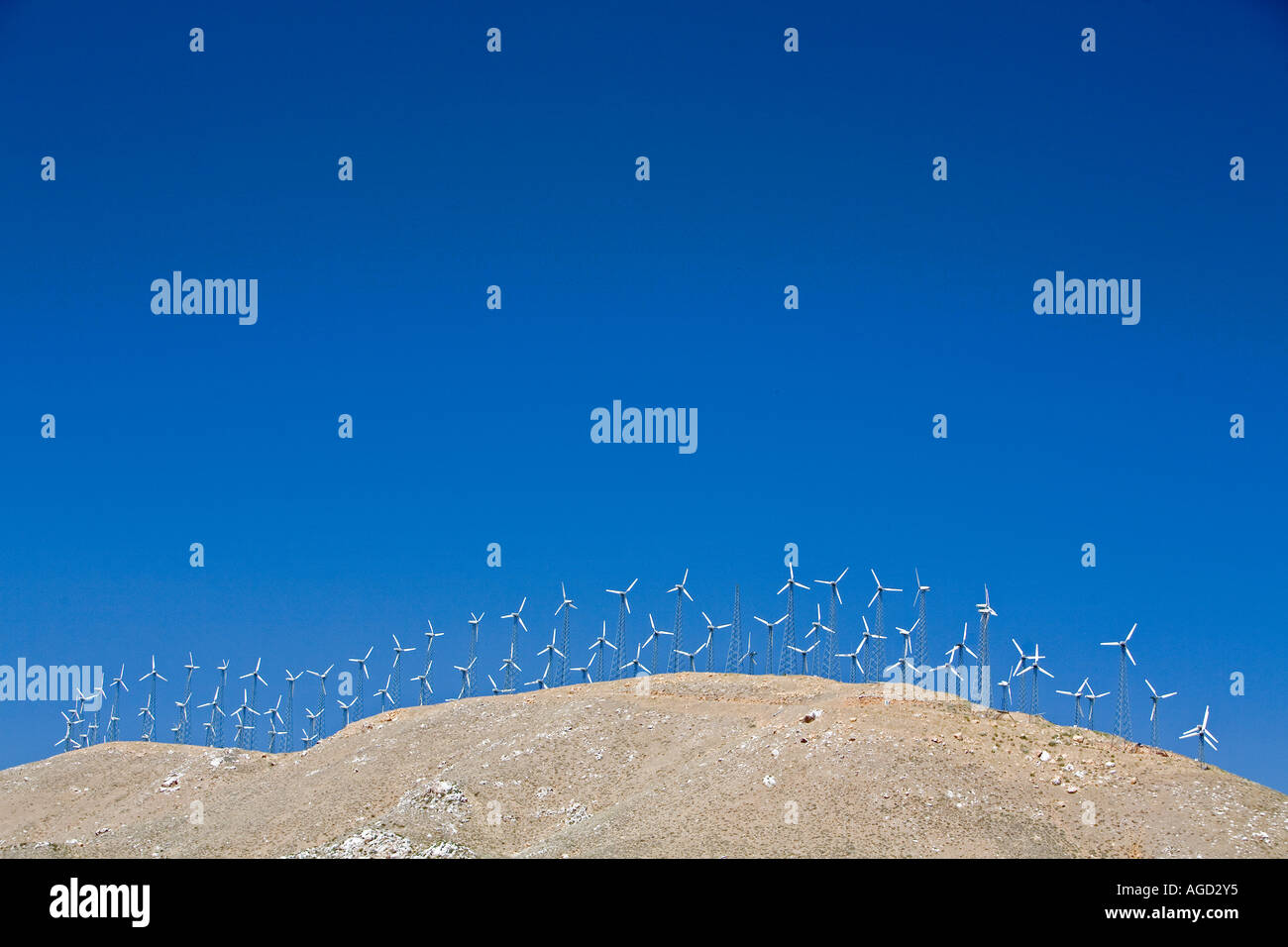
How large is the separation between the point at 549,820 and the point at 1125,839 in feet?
135

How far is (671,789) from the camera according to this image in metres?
81.0

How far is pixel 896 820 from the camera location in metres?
70.2

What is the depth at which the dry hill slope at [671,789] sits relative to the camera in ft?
227

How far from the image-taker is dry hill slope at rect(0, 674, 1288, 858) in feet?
227
